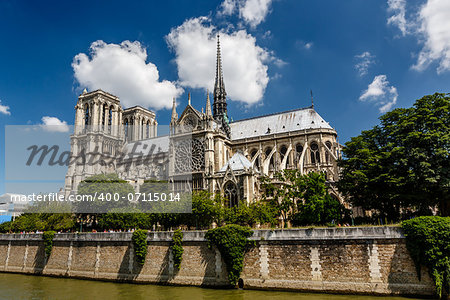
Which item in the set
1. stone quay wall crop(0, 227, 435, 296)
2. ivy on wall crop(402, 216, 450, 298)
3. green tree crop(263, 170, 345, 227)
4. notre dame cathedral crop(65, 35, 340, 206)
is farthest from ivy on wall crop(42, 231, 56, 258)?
ivy on wall crop(402, 216, 450, 298)

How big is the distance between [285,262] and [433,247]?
8.34 meters

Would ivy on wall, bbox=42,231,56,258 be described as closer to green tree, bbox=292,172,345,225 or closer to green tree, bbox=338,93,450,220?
green tree, bbox=292,172,345,225

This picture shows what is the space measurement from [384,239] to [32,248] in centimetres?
3213

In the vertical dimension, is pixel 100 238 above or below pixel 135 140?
Result: below

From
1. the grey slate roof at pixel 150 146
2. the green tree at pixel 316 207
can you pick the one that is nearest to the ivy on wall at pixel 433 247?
the green tree at pixel 316 207

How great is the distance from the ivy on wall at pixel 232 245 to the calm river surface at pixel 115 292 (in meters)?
1.35

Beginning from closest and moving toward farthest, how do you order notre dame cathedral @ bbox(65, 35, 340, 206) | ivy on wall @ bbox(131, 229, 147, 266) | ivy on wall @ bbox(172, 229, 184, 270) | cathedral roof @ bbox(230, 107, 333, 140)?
ivy on wall @ bbox(172, 229, 184, 270) < ivy on wall @ bbox(131, 229, 147, 266) < notre dame cathedral @ bbox(65, 35, 340, 206) < cathedral roof @ bbox(230, 107, 333, 140)

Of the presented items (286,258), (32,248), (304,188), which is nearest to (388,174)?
(304,188)

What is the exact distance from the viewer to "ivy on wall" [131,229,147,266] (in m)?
25.1

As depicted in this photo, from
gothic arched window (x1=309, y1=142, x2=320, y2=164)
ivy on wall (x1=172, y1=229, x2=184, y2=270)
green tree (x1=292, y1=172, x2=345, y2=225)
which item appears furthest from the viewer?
gothic arched window (x1=309, y1=142, x2=320, y2=164)

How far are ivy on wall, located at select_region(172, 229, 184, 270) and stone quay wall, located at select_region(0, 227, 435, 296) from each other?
14.7 inches

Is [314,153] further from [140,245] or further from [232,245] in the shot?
[140,245]

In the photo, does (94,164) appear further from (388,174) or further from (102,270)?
(388,174)

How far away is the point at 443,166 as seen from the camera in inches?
961
